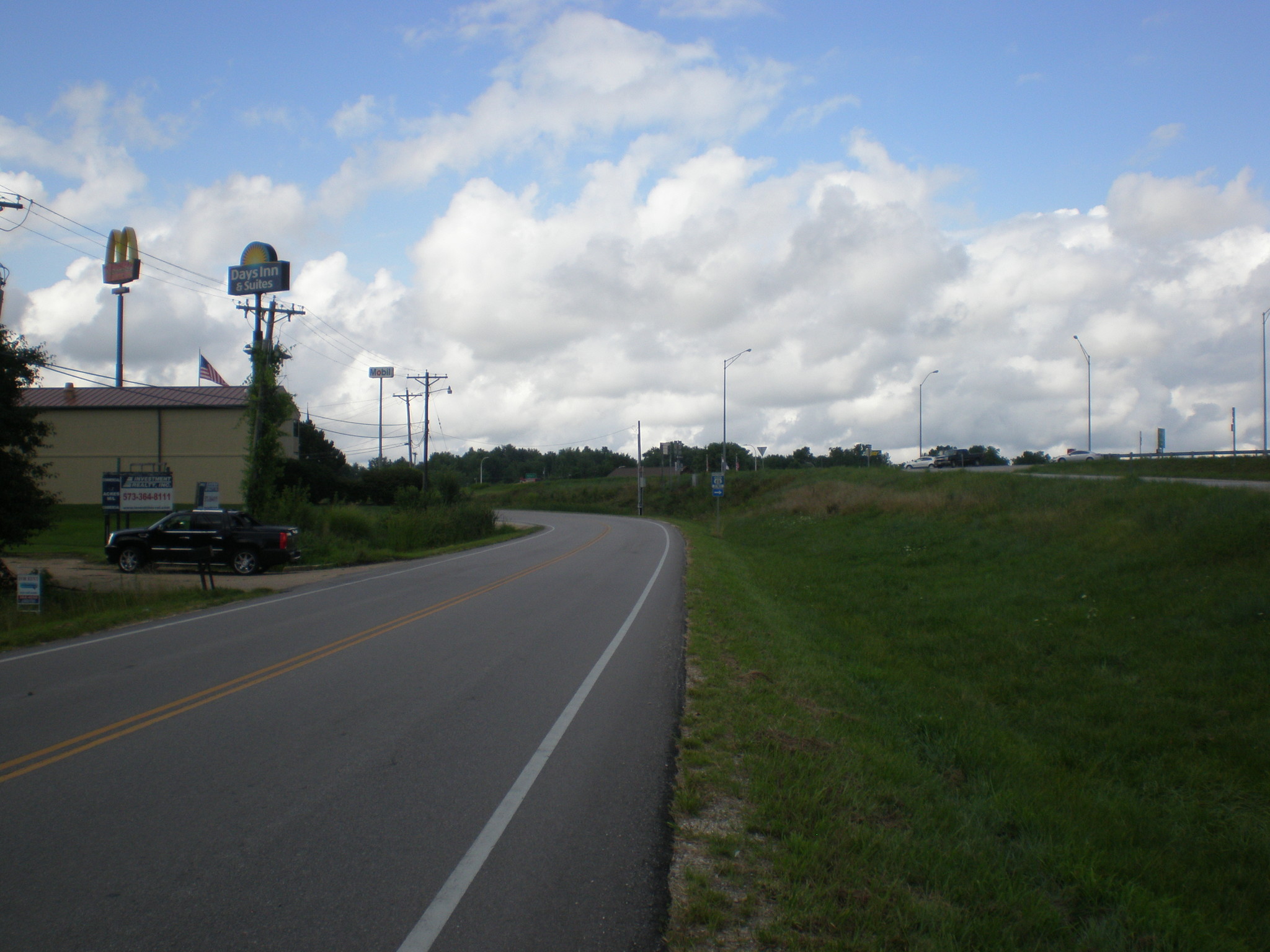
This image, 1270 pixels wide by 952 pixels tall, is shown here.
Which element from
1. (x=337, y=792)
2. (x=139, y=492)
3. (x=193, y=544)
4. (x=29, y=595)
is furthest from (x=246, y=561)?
(x=337, y=792)

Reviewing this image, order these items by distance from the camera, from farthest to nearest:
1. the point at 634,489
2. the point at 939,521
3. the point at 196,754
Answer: the point at 634,489
the point at 939,521
the point at 196,754

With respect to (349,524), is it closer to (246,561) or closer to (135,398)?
(246,561)

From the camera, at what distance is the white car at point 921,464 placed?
A: 58013mm

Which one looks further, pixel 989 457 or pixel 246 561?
pixel 989 457

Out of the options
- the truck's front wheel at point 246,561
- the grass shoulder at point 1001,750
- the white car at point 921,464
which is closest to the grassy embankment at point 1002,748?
the grass shoulder at point 1001,750

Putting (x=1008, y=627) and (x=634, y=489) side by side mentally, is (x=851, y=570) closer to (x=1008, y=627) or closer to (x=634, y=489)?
(x=1008, y=627)

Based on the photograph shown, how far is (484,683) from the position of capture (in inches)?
340

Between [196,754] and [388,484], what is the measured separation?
70559mm

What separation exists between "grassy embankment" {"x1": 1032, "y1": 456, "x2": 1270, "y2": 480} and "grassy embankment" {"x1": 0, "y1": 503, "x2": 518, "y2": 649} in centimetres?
2748

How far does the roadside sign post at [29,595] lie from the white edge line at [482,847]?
12537mm

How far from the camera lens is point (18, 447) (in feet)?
66.2

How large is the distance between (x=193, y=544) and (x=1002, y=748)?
21.9 metres

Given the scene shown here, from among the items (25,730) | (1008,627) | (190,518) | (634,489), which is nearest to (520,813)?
(25,730)

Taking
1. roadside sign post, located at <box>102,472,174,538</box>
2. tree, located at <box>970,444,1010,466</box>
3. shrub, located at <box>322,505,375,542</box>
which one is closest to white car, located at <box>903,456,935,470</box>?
tree, located at <box>970,444,1010,466</box>
